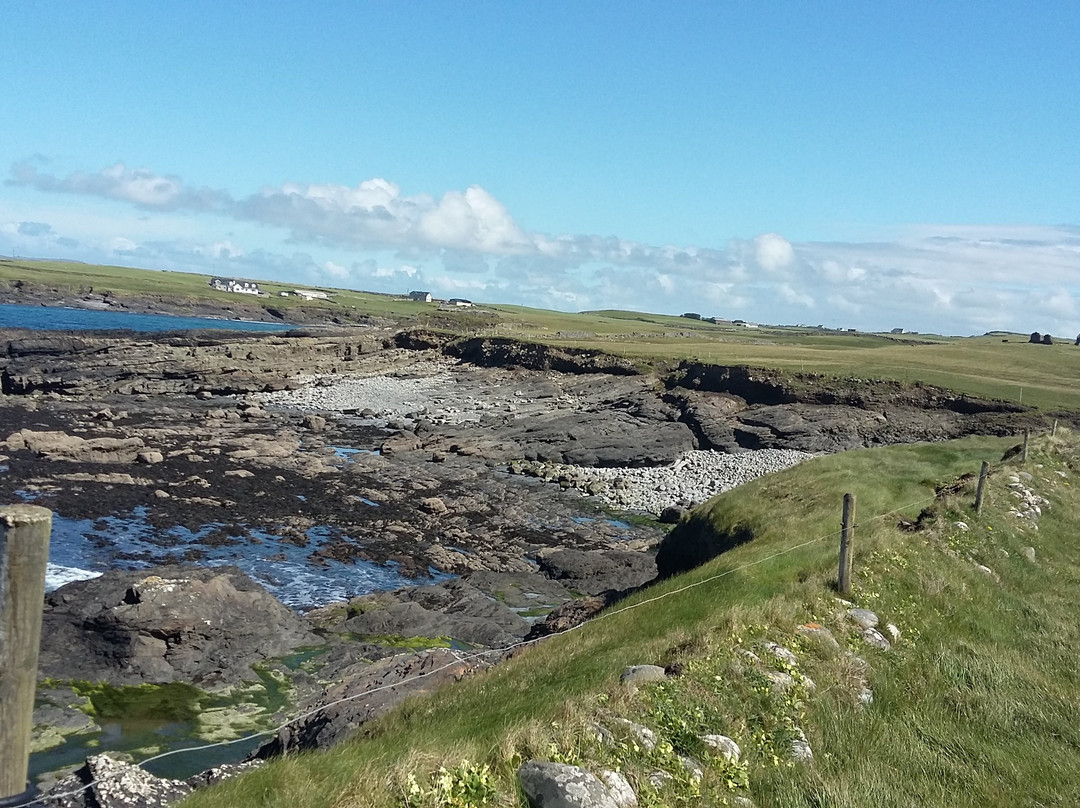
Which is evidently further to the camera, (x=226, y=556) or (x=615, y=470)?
(x=615, y=470)

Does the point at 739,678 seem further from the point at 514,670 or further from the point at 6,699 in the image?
the point at 6,699

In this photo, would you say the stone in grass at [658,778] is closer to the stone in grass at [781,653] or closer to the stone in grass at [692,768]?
the stone in grass at [692,768]

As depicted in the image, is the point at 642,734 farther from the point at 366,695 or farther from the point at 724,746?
the point at 366,695

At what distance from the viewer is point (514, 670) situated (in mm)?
11414

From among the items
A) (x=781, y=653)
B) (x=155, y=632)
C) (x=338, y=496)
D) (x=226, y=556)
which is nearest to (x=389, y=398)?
(x=338, y=496)

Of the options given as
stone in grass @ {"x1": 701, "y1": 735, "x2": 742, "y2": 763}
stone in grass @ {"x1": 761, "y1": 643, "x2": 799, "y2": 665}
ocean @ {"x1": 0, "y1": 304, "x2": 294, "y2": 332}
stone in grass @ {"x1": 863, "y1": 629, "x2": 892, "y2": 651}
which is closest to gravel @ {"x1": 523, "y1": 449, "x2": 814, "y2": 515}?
stone in grass @ {"x1": 863, "y1": 629, "x2": 892, "y2": 651}

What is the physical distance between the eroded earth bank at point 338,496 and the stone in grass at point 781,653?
17.8 ft

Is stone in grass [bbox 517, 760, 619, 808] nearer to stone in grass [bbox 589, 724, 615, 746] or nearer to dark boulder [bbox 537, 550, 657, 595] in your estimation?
stone in grass [bbox 589, 724, 615, 746]

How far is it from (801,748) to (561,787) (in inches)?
109

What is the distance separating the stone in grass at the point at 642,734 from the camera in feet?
23.3

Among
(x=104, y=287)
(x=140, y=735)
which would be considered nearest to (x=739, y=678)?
(x=140, y=735)

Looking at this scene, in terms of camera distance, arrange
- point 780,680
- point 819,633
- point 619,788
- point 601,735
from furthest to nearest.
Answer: point 819,633 < point 780,680 < point 601,735 < point 619,788

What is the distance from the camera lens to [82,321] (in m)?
128

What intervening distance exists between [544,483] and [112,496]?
21381 mm
